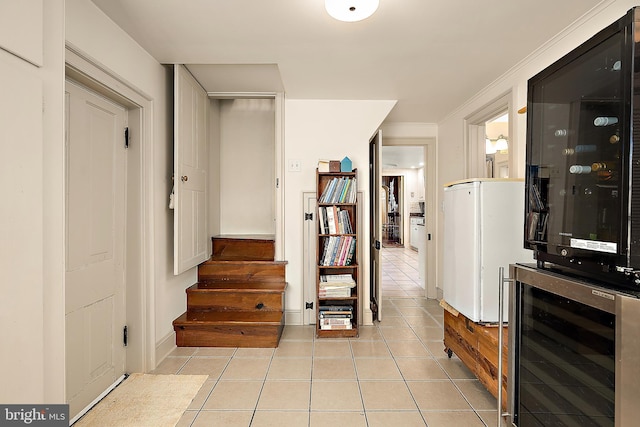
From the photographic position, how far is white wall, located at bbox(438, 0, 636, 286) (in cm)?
184

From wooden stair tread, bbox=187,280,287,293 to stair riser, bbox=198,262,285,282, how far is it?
0.12 feet

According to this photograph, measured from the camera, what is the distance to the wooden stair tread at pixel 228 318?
2.86 metres

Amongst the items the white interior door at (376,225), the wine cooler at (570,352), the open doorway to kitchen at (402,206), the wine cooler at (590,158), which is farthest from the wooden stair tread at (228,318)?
the open doorway to kitchen at (402,206)

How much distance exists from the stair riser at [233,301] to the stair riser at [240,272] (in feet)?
0.79

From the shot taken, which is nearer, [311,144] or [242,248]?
[311,144]

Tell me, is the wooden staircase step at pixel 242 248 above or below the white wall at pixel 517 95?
below

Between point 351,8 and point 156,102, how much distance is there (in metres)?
1.66

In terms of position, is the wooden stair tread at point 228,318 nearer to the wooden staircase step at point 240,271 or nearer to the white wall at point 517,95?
the wooden staircase step at point 240,271

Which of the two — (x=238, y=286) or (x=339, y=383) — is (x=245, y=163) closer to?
(x=238, y=286)

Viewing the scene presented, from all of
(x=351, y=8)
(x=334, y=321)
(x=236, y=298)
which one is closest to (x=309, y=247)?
(x=334, y=321)

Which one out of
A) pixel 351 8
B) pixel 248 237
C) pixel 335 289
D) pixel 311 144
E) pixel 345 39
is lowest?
pixel 335 289

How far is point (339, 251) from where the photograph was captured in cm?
318

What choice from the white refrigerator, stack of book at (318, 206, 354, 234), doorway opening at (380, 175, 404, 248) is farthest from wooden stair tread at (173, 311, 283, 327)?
doorway opening at (380, 175, 404, 248)

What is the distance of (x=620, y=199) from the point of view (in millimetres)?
938
